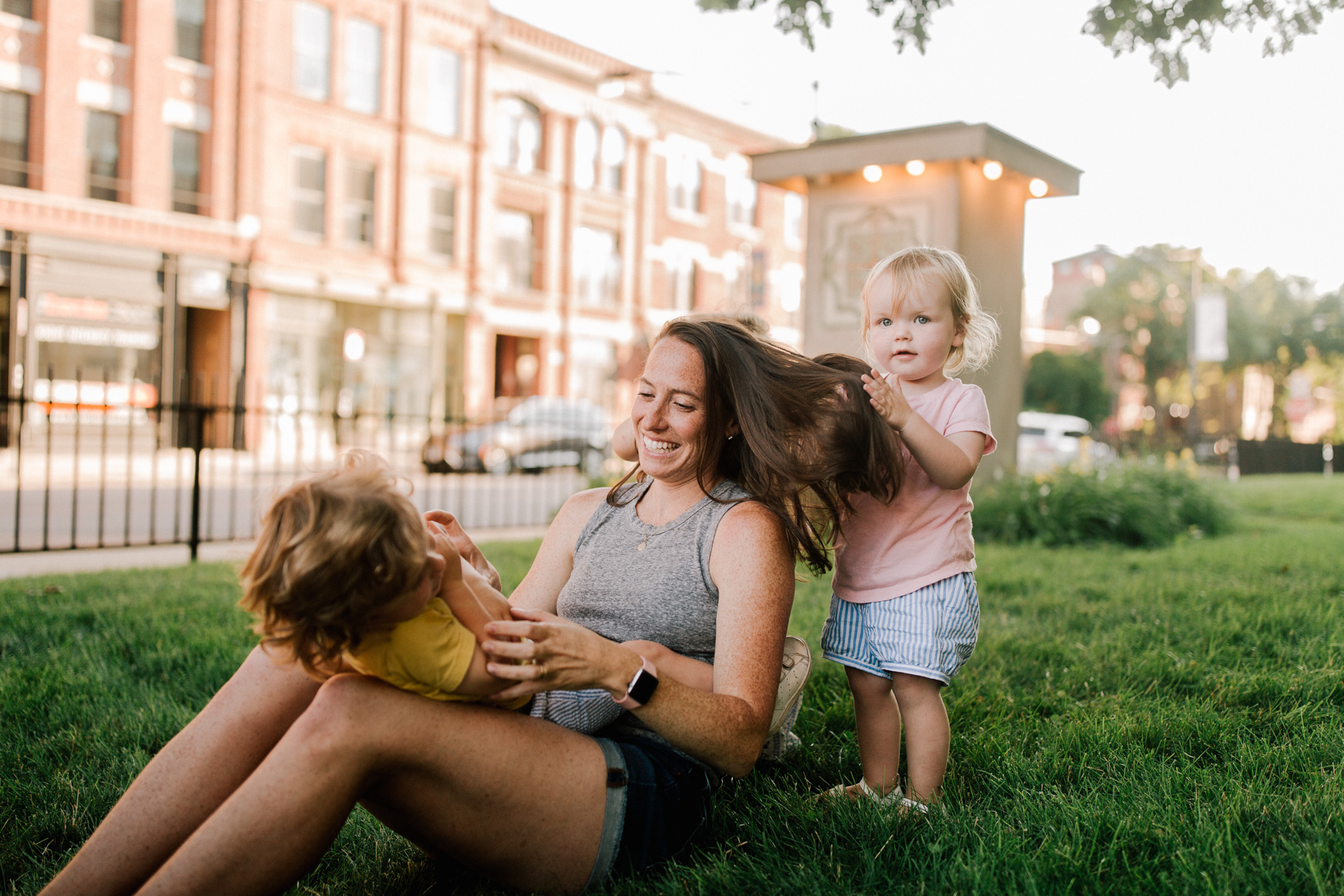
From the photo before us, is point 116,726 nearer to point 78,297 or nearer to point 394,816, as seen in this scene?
point 394,816

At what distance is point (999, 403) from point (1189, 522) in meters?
2.05

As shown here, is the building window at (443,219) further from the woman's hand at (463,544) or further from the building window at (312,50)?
the woman's hand at (463,544)

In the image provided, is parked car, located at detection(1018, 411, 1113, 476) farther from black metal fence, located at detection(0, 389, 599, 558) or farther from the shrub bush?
the shrub bush

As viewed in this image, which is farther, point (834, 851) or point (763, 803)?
point (763, 803)

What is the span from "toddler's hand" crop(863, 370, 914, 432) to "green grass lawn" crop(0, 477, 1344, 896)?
0.88 m

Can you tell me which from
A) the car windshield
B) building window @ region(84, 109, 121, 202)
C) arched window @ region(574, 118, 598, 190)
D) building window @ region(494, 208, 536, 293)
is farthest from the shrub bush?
arched window @ region(574, 118, 598, 190)

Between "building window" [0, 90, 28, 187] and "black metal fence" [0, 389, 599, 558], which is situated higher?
"building window" [0, 90, 28, 187]

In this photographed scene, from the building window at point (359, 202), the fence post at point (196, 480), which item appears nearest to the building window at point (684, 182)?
the building window at point (359, 202)

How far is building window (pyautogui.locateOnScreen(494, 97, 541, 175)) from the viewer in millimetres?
26031

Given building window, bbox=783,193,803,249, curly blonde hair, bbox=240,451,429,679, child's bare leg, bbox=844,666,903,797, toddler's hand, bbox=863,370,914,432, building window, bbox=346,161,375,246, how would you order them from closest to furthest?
curly blonde hair, bbox=240,451,429,679, toddler's hand, bbox=863,370,914,432, child's bare leg, bbox=844,666,903,797, building window, bbox=346,161,375,246, building window, bbox=783,193,803,249

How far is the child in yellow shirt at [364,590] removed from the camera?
1.66 meters

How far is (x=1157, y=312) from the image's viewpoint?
3731 centimetres

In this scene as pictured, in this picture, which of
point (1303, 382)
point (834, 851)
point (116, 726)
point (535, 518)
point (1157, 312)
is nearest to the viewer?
point (834, 851)

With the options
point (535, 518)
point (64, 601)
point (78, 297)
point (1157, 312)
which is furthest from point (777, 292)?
point (64, 601)
